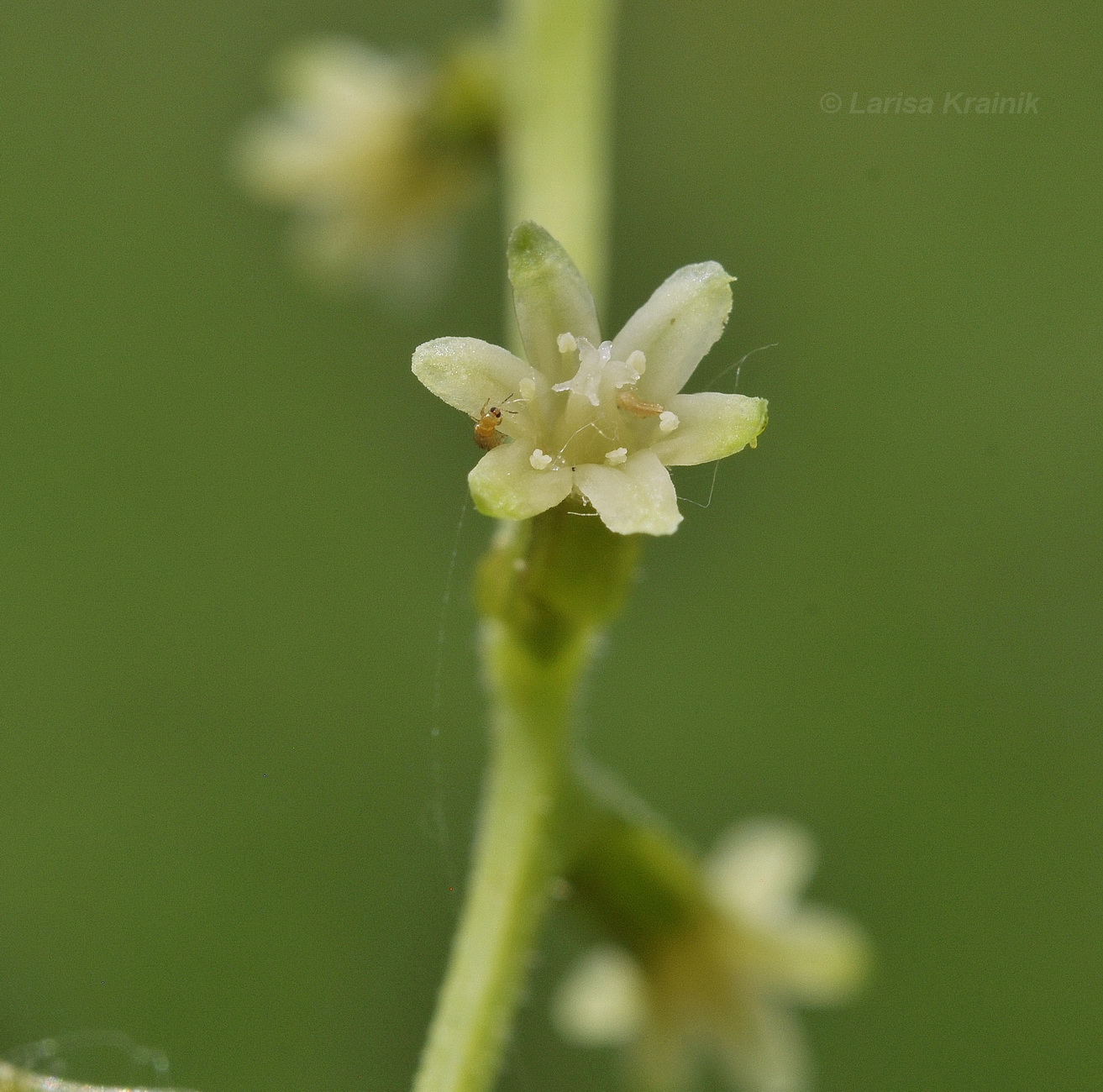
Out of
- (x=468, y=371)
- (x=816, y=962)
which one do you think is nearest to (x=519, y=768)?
(x=468, y=371)

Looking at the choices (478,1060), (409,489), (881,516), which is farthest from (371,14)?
(478,1060)

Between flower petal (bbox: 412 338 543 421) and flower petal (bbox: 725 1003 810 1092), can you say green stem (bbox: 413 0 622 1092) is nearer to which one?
flower petal (bbox: 412 338 543 421)

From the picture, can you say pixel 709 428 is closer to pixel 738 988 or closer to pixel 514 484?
pixel 514 484

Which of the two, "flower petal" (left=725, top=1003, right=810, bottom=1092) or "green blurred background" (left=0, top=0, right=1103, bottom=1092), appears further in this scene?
"green blurred background" (left=0, top=0, right=1103, bottom=1092)

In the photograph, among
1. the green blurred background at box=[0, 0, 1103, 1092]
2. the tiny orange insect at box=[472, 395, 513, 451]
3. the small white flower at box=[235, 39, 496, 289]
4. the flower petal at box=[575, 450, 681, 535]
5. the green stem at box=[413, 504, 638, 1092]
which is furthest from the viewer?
the green blurred background at box=[0, 0, 1103, 1092]

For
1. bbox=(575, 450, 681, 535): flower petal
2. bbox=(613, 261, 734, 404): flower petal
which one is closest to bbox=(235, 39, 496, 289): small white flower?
bbox=(613, 261, 734, 404): flower petal

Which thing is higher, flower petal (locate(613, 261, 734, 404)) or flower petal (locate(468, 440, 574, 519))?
flower petal (locate(613, 261, 734, 404))

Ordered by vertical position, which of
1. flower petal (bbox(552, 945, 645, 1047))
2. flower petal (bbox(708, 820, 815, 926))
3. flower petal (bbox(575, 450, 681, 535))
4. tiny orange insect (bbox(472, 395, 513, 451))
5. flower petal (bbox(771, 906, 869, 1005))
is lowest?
flower petal (bbox(552, 945, 645, 1047))

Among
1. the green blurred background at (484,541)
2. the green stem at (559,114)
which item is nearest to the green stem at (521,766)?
the green stem at (559,114)
